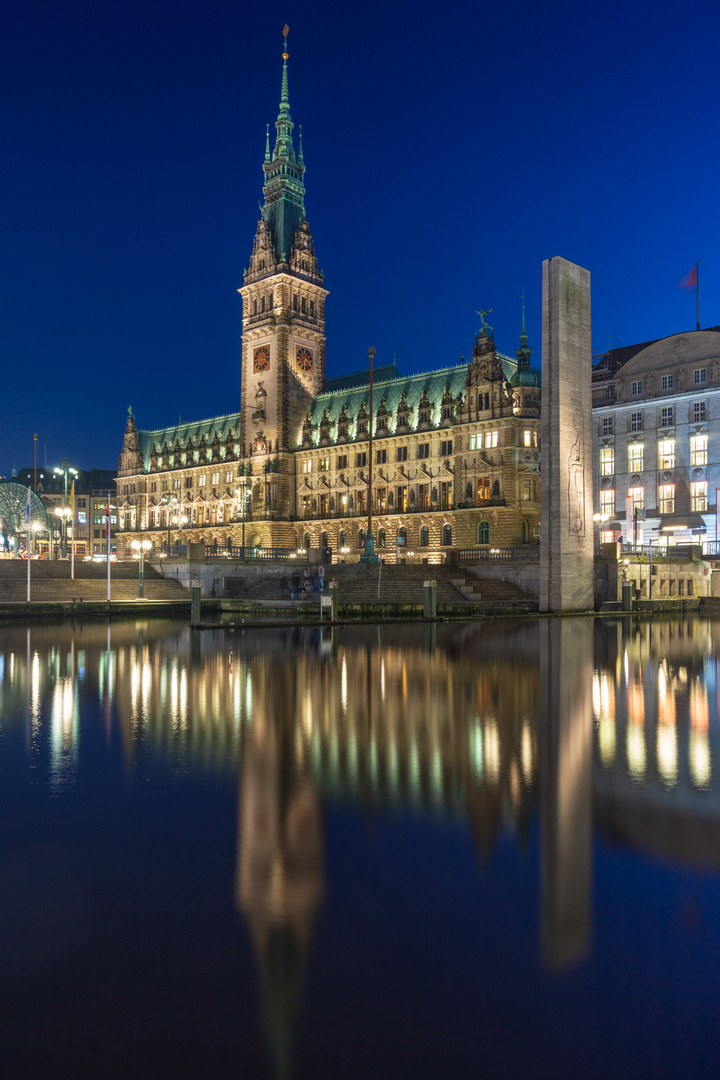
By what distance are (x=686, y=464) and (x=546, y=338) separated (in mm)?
35685

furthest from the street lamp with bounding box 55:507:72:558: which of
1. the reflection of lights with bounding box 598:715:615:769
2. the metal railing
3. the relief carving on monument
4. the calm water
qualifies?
the reflection of lights with bounding box 598:715:615:769

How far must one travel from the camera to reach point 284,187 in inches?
4227

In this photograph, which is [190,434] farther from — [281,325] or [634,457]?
[634,457]

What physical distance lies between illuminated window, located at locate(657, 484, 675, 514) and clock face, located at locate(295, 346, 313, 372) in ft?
167

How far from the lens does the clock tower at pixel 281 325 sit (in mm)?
102875

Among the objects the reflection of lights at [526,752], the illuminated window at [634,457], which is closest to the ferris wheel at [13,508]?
the illuminated window at [634,457]

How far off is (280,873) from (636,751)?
6843 millimetres

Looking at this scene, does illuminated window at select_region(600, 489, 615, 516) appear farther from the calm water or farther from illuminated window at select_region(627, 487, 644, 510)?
the calm water

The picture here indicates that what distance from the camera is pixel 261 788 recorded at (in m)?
9.40

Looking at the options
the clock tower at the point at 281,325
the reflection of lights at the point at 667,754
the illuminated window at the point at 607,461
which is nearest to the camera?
the reflection of lights at the point at 667,754

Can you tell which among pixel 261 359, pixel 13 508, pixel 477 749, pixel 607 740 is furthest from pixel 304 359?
pixel 477 749

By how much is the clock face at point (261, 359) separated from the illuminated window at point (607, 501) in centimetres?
4847

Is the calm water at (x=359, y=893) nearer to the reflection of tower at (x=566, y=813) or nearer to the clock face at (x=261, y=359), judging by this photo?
the reflection of tower at (x=566, y=813)

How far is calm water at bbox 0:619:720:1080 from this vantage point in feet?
14.4
